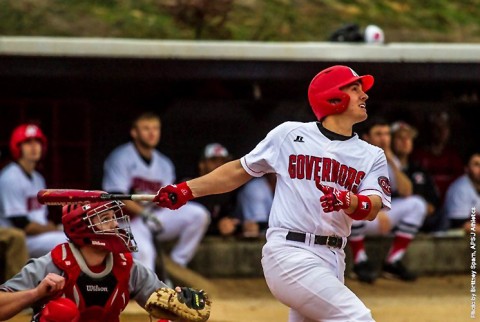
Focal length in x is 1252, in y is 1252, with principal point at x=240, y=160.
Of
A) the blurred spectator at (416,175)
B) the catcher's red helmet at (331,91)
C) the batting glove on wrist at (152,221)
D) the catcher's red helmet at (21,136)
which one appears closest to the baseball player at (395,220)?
the blurred spectator at (416,175)

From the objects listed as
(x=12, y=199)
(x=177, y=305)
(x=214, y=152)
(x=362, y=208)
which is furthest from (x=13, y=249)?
(x=362, y=208)

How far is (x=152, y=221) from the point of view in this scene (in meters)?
9.38

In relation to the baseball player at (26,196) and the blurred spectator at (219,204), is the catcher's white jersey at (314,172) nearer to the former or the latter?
the baseball player at (26,196)

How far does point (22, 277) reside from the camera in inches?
201

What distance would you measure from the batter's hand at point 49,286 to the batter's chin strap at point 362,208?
1.24 metres

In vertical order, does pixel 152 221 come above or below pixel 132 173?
below

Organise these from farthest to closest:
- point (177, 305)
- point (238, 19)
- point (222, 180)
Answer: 1. point (238, 19)
2. point (222, 180)
3. point (177, 305)

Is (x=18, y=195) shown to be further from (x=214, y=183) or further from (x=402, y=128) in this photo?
(x=214, y=183)

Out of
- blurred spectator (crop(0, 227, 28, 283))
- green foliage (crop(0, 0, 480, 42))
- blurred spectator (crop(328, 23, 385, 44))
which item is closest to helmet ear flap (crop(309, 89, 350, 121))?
blurred spectator (crop(0, 227, 28, 283))

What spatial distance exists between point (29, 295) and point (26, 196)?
176 inches

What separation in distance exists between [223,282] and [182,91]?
70.1 inches

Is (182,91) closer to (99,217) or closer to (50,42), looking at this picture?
(50,42)

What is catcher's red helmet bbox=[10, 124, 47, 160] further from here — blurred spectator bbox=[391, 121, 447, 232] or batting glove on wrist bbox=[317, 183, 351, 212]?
batting glove on wrist bbox=[317, 183, 351, 212]

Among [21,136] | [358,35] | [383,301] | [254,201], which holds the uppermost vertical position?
[358,35]
